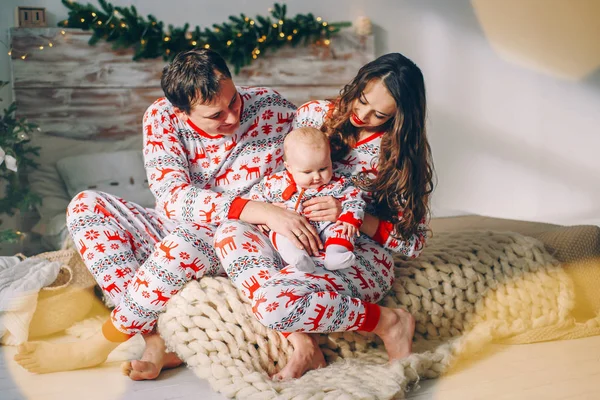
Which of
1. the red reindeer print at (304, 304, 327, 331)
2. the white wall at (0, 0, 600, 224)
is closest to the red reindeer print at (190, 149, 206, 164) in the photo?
the red reindeer print at (304, 304, 327, 331)

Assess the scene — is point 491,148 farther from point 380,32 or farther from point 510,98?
point 380,32

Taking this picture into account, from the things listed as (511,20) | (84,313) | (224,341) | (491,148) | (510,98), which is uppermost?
(511,20)

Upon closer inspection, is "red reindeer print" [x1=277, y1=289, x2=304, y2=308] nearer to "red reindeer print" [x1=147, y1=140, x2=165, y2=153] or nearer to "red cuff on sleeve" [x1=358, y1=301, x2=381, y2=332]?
"red cuff on sleeve" [x1=358, y1=301, x2=381, y2=332]

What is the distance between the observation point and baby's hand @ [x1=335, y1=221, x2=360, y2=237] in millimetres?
1029

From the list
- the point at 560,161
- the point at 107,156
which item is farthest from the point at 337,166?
the point at 107,156

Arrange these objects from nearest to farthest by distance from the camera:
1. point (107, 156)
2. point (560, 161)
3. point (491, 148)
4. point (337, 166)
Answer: point (337, 166)
point (560, 161)
point (491, 148)
point (107, 156)

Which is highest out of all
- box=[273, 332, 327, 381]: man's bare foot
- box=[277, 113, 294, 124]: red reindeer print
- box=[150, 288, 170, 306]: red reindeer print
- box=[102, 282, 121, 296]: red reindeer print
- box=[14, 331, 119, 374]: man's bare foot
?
box=[277, 113, 294, 124]: red reindeer print

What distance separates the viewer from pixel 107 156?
80.7 inches

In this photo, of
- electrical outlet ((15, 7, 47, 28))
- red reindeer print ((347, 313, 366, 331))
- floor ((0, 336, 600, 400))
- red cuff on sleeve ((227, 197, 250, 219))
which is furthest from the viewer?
electrical outlet ((15, 7, 47, 28))

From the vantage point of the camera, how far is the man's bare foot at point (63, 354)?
1.04m

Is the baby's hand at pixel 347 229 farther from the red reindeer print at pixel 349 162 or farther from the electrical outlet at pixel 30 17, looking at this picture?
the electrical outlet at pixel 30 17

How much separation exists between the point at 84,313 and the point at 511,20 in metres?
1.09

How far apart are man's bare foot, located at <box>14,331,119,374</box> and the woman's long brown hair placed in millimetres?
539

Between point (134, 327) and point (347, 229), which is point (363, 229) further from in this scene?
point (134, 327)
